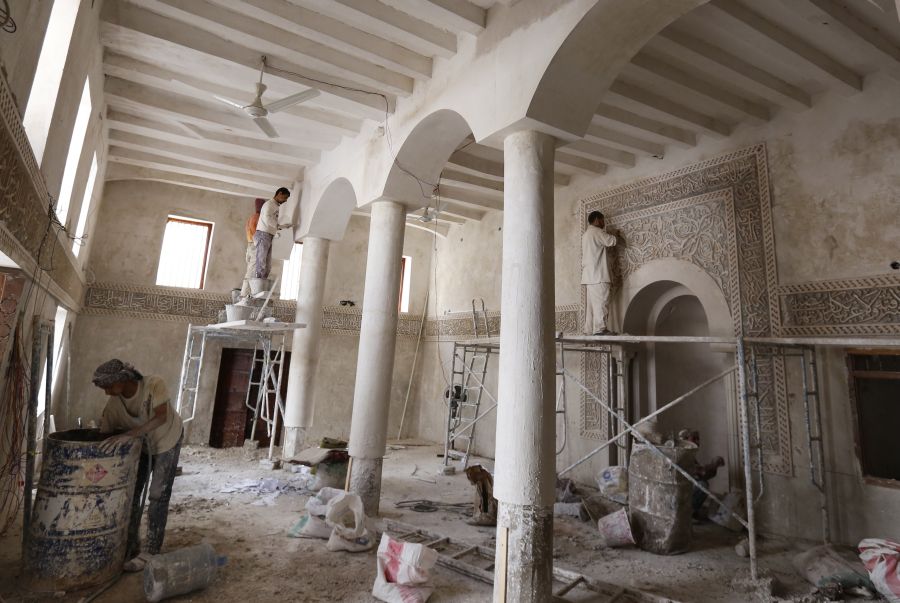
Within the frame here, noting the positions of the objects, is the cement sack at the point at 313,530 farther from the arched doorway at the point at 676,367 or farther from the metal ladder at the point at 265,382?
the arched doorway at the point at 676,367

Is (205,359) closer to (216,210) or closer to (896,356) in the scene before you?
(216,210)

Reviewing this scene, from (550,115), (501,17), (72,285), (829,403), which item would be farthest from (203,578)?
(829,403)

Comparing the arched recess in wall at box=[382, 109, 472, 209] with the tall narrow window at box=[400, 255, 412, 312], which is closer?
the arched recess in wall at box=[382, 109, 472, 209]

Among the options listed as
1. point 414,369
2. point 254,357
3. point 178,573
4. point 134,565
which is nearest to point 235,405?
point 254,357

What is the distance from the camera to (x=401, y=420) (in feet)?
32.7

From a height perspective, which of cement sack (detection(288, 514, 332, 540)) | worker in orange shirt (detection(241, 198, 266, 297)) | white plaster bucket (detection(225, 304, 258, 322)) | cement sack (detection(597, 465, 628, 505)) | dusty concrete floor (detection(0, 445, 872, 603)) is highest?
worker in orange shirt (detection(241, 198, 266, 297))

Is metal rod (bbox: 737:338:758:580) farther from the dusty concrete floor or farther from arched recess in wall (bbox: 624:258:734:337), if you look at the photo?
arched recess in wall (bbox: 624:258:734:337)

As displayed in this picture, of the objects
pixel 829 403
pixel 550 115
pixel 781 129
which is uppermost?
pixel 781 129

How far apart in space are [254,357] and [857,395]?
7920mm

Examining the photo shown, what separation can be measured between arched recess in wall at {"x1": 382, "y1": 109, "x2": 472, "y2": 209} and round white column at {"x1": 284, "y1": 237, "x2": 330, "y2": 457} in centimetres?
273

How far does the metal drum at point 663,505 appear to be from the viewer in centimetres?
421

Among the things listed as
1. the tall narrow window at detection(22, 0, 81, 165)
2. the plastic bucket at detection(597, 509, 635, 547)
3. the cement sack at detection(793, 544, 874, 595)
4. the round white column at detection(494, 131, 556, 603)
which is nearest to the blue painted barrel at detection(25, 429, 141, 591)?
the tall narrow window at detection(22, 0, 81, 165)

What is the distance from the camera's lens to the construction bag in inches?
152

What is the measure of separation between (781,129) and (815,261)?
4.84 ft
